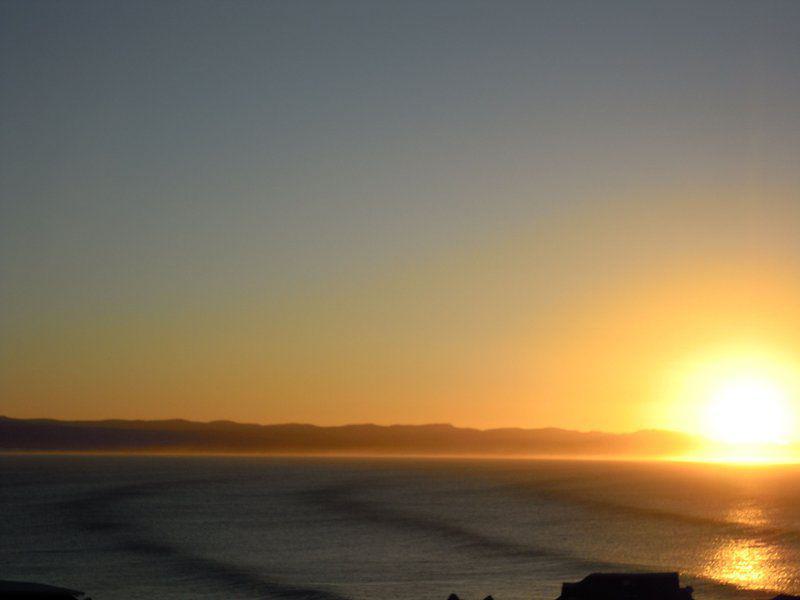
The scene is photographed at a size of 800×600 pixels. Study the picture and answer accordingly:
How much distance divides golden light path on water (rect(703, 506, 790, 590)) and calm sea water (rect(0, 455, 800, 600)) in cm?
12

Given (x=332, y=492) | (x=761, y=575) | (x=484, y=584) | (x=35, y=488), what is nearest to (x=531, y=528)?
(x=761, y=575)

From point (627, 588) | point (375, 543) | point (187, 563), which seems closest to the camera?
point (627, 588)

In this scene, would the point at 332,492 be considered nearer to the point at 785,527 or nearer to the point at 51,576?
the point at 785,527

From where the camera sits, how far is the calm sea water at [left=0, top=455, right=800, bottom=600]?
58625 mm

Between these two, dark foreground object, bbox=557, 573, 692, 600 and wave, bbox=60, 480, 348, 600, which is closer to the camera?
dark foreground object, bbox=557, 573, 692, 600

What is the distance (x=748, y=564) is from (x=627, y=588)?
34306mm

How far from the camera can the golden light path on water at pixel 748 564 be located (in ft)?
206

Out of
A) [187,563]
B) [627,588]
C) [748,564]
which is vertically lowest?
[748,564]

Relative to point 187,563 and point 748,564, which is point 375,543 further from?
point 748,564

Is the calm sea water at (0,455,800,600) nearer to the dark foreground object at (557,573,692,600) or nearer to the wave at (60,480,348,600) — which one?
the wave at (60,480,348,600)

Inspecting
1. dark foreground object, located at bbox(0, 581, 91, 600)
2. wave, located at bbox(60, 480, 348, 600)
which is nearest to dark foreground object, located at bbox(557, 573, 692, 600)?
wave, located at bbox(60, 480, 348, 600)

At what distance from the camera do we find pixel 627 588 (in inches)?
1683

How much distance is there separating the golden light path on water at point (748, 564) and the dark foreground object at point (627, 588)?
18.8 m

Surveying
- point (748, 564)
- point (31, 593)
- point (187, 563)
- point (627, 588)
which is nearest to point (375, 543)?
point (187, 563)
